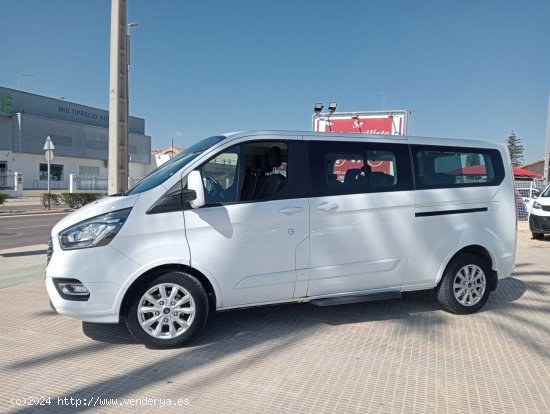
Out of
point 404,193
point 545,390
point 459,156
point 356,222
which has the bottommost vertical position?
point 545,390

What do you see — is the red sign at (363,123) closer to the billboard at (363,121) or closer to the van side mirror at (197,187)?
the billboard at (363,121)

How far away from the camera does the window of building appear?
1828 inches

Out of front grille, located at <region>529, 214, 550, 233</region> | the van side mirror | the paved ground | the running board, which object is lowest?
the paved ground

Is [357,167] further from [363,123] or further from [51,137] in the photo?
[51,137]

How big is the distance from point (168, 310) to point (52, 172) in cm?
5019

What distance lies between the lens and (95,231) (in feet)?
12.5

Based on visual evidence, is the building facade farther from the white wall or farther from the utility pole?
the utility pole

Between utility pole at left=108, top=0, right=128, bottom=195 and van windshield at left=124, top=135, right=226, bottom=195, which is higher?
utility pole at left=108, top=0, right=128, bottom=195

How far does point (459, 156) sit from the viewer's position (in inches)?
203

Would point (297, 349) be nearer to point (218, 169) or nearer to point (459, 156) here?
point (218, 169)

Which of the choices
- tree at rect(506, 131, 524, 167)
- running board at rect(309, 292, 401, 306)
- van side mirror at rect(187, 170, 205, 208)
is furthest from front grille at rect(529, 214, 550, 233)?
tree at rect(506, 131, 524, 167)

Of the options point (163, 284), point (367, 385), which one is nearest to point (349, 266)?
point (367, 385)

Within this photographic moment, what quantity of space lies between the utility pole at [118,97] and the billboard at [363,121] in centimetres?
615

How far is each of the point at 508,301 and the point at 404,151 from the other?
2639mm
